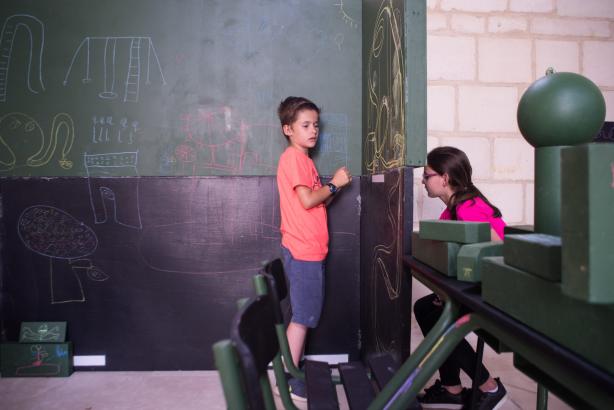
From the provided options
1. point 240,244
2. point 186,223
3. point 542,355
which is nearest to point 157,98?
point 186,223

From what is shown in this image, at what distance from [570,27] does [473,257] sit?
2.40 meters

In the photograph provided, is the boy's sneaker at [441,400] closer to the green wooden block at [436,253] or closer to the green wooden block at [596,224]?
the green wooden block at [436,253]

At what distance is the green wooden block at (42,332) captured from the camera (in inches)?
94.3

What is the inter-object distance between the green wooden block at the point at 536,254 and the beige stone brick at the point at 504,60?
7.04 feet

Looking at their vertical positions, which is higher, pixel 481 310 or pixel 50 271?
pixel 481 310

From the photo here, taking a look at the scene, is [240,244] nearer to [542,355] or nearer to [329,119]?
[329,119]

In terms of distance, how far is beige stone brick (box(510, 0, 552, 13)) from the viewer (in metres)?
2.59

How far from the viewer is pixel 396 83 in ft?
5.03

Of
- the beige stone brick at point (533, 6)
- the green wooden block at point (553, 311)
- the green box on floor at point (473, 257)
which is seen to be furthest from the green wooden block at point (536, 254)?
the beige stone brick at point (533, 6)

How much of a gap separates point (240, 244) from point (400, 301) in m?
1.22

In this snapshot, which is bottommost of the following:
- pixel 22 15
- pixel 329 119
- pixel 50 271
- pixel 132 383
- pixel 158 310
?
pixel 132 383

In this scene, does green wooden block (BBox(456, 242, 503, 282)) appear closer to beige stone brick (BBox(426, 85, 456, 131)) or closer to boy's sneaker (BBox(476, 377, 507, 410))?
boy's sneaker (BBox(476, 377, 507, 410))

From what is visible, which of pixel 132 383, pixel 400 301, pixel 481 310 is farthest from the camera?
pixel 132 383

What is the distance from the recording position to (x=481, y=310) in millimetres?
810
